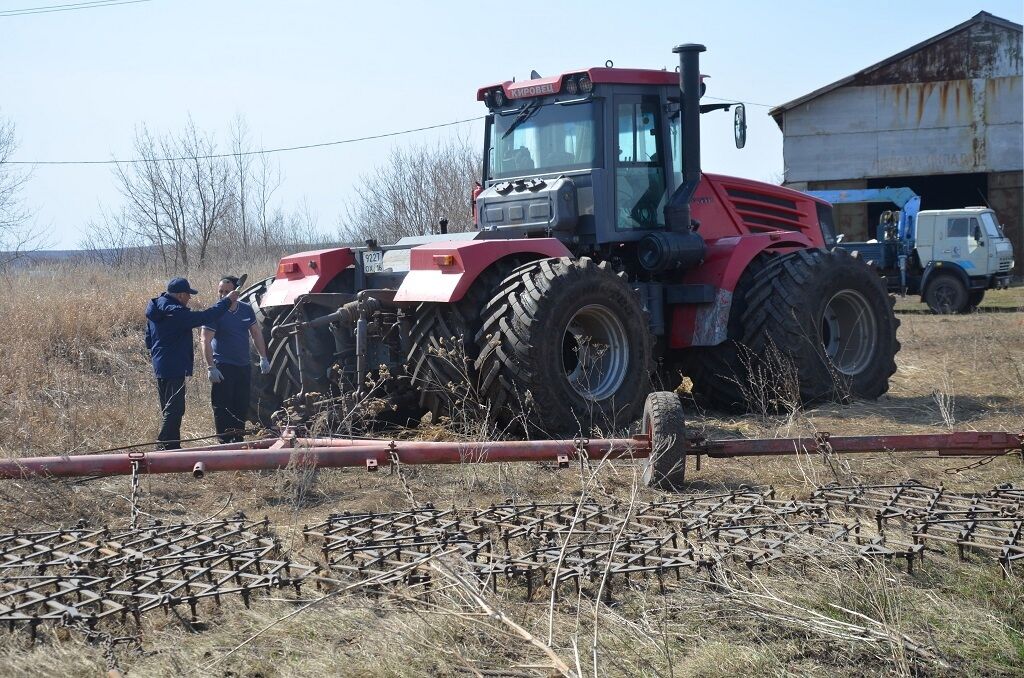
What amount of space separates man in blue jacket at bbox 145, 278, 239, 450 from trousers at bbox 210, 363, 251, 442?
31cm

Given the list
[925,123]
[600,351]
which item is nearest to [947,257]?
[925,123]

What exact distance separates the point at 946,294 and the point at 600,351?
52.2 ft

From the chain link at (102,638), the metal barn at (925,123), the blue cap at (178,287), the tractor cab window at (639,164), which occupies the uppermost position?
the metal barn at (925,123)

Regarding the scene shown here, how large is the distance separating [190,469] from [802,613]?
3062 millimetres

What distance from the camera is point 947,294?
2148 cm

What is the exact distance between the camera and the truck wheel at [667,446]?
5.70 meters

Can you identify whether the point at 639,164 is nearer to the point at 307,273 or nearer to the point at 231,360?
the point at 307,273

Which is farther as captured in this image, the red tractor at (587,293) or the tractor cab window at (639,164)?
the tractor cab window at (639,164)

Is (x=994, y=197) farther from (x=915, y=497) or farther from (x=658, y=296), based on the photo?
(x=915, y=497)

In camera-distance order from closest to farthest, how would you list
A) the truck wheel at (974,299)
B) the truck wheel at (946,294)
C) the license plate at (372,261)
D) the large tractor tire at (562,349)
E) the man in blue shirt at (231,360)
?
the large tractor tire at (562,349)
the man in blue shirt at (231,360)
the license plate at (372,261)
the truck wheel at (946,294)
the truck wheel at (974,299)

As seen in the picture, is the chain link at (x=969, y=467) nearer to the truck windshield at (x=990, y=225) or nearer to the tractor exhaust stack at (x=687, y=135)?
the tractor exhaust stack at (x=687, y=135)

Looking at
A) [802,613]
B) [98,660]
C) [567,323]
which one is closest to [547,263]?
[567,323]

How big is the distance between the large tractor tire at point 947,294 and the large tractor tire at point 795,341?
1296 centimetres

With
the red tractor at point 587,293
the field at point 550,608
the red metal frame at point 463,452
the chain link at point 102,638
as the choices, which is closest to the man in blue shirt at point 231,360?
the red tractor at point 587,293
